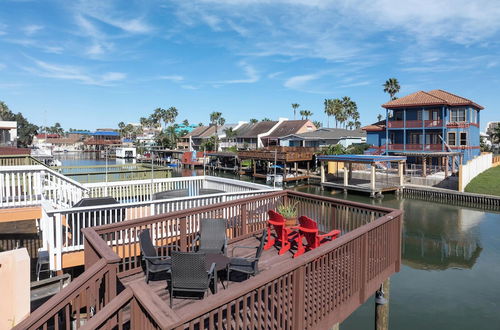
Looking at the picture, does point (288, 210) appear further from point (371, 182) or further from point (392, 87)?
point (392, 87)

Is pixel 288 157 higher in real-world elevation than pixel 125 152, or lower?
lower

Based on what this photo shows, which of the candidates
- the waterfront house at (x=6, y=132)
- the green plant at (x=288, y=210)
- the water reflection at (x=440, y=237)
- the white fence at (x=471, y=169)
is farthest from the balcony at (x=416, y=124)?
the waterfront house at (x=6, y=132)

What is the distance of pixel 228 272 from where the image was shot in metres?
5.83

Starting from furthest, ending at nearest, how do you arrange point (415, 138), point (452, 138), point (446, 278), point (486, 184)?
1. point (415, 138)
2. point (452, 138)
3. point (486, 184)
4. point (446, 278)

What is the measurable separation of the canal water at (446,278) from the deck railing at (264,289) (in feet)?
18.2

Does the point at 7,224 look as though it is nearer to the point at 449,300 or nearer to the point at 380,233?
the point at 380,233

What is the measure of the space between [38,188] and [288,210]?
26.5 ft

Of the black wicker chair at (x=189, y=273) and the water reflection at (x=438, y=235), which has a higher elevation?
the black wicker chair at (x=189, y=273)

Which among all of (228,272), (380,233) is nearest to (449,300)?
(380,233)

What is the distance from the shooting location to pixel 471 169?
35688 mm

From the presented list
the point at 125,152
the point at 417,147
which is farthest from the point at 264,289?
the point at 125,152

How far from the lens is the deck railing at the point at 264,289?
2969 millimetres

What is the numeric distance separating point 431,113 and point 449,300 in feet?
125

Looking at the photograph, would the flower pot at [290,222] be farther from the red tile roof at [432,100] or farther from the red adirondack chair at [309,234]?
the red tile roof at [432,100]
